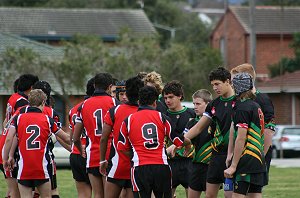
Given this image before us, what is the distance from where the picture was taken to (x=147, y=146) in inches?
399

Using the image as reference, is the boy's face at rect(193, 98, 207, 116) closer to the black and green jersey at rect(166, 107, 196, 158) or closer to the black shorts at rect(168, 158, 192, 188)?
the black and green jersey at rect(166, 107, 196, 158)

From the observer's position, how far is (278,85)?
4772 centimetres

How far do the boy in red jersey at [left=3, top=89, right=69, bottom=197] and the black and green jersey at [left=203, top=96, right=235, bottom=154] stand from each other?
2352mm

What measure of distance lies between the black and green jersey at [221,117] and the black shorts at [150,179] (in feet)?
4.05

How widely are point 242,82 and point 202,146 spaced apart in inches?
99.1

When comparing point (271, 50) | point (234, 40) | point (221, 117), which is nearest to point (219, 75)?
point (221, 117)

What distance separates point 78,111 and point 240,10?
170ft

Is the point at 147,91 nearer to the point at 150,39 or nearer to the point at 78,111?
the point at 78,111

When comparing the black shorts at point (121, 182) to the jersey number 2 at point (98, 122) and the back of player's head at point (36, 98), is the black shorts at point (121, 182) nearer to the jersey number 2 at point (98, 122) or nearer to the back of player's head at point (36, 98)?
the jersey number 2 at point (98, 122)

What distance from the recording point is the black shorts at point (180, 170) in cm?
1268

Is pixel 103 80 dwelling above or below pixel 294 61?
below

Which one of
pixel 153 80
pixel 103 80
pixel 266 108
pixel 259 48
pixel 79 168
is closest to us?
pixel 266 108

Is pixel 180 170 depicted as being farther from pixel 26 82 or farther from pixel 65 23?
pixel 65 23

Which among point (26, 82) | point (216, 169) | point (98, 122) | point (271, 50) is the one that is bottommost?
point (216, 169)
